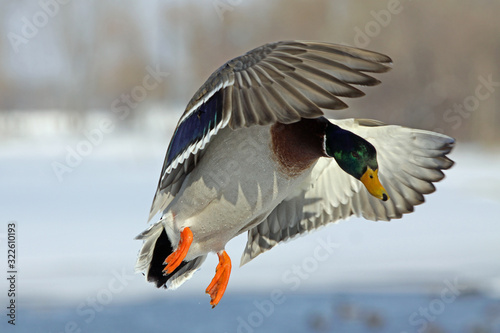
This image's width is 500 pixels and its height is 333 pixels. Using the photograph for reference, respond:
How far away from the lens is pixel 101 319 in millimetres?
5582

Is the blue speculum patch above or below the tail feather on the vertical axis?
above

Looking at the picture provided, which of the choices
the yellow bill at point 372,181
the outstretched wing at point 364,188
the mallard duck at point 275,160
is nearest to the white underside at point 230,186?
the mallard duck at point 275,160

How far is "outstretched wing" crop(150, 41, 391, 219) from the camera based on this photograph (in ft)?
7.08

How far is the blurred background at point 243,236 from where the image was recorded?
567 centimetres

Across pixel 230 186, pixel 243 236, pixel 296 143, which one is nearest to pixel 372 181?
pixel 296 143

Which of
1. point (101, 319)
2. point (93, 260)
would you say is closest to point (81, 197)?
point (93, 260)

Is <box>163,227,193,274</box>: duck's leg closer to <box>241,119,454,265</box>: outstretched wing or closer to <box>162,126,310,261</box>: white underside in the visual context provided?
<box>162,126,310,261</box>: white underside

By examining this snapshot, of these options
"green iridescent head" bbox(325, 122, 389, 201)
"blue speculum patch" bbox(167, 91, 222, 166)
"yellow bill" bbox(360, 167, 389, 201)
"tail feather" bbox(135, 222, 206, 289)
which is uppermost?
"blue speculum patch" bbox(167, 91, 222, 166)

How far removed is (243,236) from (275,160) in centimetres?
484

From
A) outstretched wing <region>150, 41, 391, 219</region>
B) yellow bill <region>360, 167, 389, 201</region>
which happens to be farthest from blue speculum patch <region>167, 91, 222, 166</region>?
yellow bill <region>360, 167, 389, 201</region>

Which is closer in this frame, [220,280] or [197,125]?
[197,125]

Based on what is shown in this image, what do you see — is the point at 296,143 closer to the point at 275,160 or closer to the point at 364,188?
the point at 275,160

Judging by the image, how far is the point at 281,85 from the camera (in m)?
2.26

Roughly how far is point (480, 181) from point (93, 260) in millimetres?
6271
